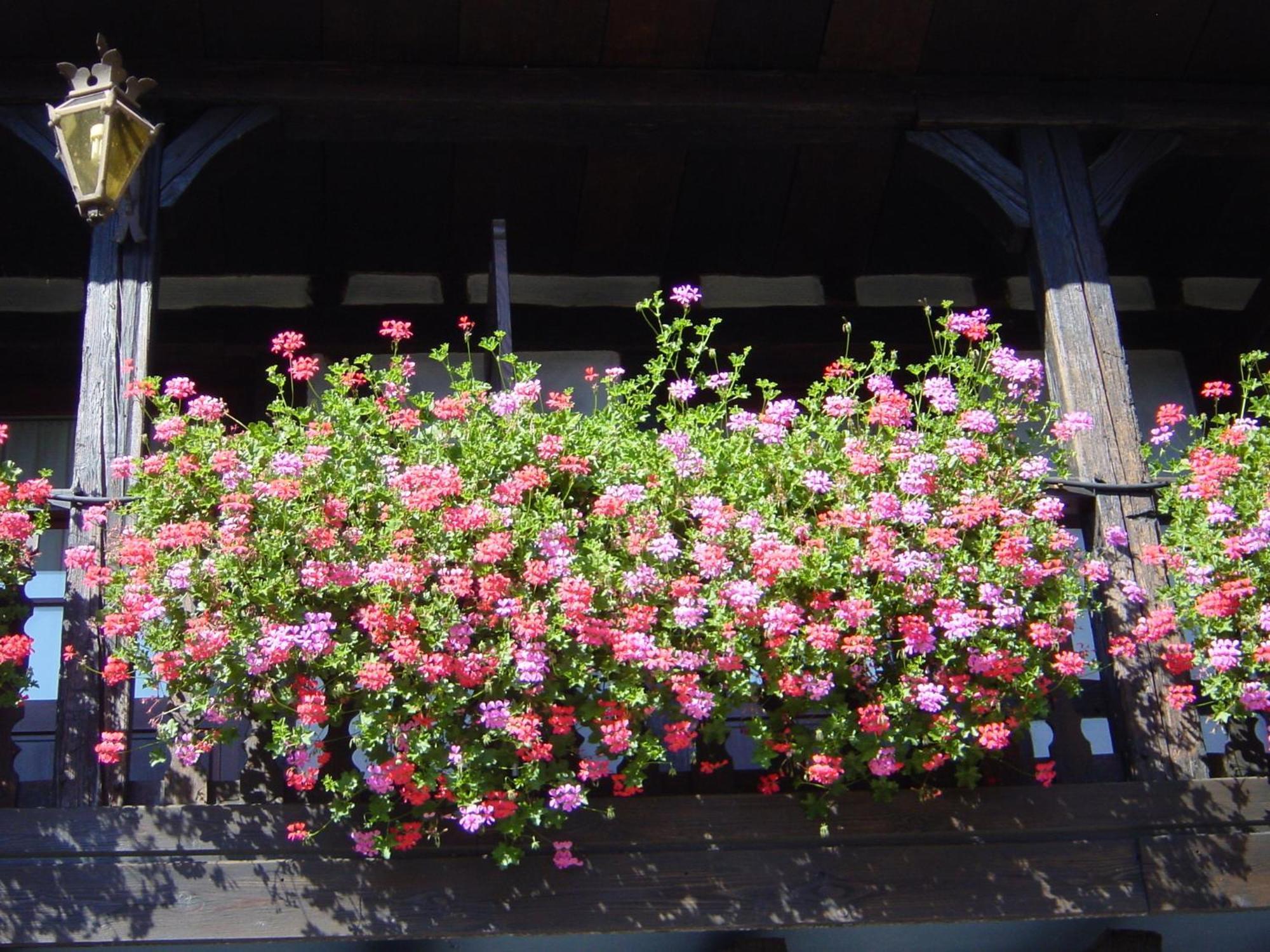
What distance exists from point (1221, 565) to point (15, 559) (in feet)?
10.8

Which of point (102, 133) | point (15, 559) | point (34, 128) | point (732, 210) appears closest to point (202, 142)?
point (34, 128)

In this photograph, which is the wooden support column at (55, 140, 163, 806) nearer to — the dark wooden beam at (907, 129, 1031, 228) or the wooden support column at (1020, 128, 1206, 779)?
the dark wooden beam at (907, 129, 1031, 228)

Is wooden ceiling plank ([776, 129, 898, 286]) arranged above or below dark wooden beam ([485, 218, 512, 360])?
above

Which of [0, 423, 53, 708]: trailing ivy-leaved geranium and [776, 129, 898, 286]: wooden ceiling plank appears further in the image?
[776, 129, 898, 286]: wooden ceiling plank

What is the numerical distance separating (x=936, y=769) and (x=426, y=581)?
1.53m

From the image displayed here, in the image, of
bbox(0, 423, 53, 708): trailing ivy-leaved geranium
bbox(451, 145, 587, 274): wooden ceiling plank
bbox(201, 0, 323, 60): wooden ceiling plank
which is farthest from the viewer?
bbox(451, 145, 587, 274): wooden ceiling plank

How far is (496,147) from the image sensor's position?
6.35m

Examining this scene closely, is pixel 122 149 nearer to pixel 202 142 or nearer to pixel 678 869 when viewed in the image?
pixel 202 142

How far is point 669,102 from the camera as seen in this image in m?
5.86

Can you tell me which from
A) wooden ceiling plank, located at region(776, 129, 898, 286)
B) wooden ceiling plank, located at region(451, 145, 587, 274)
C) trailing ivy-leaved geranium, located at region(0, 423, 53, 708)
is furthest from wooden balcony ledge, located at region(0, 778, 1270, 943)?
wooden ceiling plank, located at region(451, 145, 587, 274)

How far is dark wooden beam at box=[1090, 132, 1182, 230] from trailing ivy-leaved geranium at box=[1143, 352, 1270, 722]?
1.10m

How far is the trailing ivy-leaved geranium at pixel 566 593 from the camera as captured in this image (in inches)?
168

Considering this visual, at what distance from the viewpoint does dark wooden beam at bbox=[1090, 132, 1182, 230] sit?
5859 mm

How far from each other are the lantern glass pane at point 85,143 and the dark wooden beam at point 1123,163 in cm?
329
